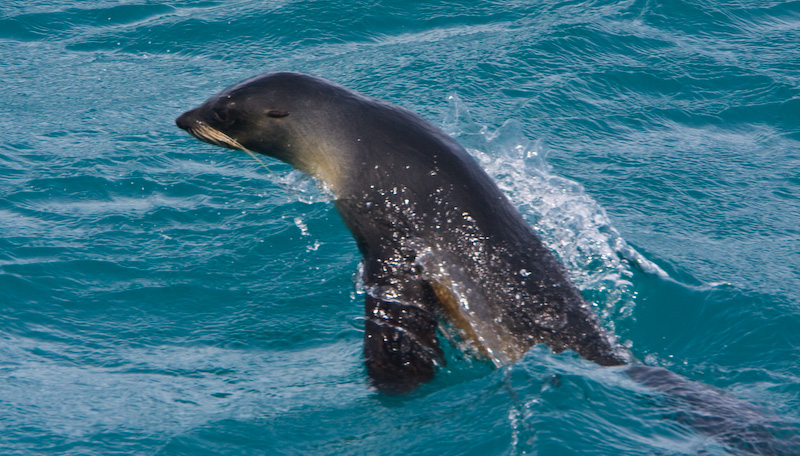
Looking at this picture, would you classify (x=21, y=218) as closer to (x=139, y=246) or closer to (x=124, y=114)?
(x=139, y=246)

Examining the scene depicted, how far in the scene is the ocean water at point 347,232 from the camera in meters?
5.99

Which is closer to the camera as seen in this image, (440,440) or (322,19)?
(440,440)

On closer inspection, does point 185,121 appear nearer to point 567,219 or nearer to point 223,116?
point 223,116

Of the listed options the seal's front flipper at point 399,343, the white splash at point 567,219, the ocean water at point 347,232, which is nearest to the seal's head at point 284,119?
the seal's front flipper at point 399,343

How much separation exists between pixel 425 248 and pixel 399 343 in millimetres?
709

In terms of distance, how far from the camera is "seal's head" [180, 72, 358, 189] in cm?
719

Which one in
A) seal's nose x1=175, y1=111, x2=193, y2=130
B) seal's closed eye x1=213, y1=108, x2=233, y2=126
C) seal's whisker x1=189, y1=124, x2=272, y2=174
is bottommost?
seal's whisker x1=189, y1=124, x2=272, y2=174

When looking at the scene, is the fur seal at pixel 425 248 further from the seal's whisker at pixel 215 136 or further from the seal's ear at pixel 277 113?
the seal's whisker at pixel 215 136

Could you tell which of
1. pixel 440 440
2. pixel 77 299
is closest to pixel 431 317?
pixel 440 440

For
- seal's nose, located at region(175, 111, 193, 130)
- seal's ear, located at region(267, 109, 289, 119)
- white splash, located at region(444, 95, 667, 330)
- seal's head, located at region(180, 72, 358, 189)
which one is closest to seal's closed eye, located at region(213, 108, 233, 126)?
seal's head, located at region(180, 72, 358, 189)

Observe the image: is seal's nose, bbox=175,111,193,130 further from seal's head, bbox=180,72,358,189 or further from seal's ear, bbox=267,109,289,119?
seal's ear, bbox=267,109,289,119

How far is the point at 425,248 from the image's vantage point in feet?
22.1

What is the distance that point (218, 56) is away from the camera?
1359cm

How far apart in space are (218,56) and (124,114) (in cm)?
216
